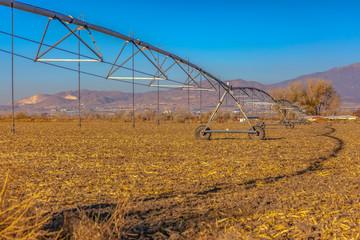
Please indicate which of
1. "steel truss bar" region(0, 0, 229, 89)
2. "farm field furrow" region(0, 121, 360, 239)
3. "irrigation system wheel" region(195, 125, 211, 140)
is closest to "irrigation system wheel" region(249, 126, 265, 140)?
"irrigation system wheel" region(195, 125, 211, 140)

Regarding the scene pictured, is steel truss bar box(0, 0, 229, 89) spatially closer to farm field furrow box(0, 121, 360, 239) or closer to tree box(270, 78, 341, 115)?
farm field furrow box(0, 121, 360, 239)

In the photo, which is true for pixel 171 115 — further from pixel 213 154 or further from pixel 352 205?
pixel 352 205

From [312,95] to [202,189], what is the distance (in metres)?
63.8

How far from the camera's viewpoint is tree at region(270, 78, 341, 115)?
63.1m

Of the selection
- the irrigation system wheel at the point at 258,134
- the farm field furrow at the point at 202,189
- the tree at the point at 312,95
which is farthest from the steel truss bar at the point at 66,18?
the tree at the point at 312,95

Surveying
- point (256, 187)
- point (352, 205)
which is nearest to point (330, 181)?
point (256, 187)

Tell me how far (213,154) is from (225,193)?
17.2 ft

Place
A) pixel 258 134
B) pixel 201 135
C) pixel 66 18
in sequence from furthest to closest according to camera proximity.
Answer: pixel 258 134, pixel 201 135, pixel 66 18

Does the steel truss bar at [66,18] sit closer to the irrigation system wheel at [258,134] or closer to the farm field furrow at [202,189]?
the farm field furrow at [202,189]

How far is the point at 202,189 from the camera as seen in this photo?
21.4ft

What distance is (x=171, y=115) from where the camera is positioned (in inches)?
2014

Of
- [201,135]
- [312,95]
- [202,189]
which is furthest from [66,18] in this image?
[312,95]

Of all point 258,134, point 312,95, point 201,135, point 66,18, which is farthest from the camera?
point 312,95

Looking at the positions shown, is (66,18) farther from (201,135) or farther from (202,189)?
(201,135)
